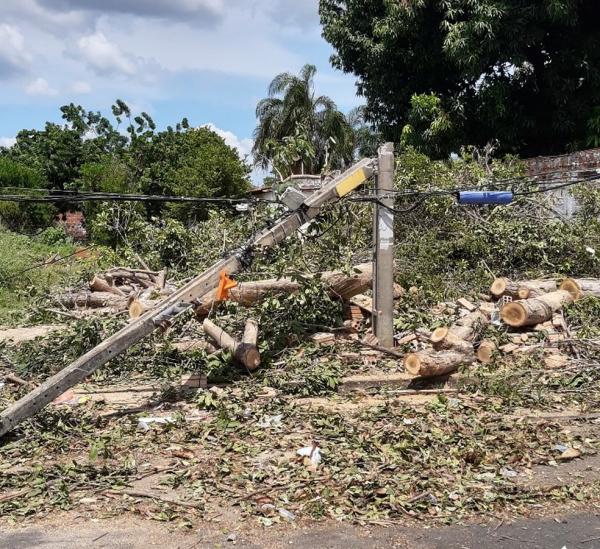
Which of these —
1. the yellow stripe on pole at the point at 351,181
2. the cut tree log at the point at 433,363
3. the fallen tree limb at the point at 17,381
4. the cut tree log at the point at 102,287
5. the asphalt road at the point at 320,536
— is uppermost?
the yellow stripe on pole at the point at 351,181

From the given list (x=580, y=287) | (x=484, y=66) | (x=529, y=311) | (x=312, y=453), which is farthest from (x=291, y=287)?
(x=484, y=66)

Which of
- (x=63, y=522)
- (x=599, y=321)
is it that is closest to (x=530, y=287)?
(x=599, y=321)

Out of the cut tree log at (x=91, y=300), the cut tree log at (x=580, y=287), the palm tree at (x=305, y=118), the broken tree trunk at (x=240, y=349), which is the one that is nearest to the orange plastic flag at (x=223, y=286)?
the broken tree trunk at (x=240, y=349)

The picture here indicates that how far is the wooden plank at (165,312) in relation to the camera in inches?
223

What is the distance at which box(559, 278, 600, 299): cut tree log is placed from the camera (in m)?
9.27

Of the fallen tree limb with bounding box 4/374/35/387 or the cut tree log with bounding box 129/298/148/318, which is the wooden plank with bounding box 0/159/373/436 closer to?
the fallen tree limb with bounding box 4/374/35/387

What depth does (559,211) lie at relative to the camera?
1218cm

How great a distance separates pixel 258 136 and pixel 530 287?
24.2 metres

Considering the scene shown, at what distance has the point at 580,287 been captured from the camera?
9438mm

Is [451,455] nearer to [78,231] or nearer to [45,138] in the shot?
[78,231]

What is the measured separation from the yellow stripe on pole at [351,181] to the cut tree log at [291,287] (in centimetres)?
121

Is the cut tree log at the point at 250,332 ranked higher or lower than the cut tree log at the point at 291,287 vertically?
lower

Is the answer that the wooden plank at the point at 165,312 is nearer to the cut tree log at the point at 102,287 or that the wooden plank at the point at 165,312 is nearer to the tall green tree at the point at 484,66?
the cut tree log at the point at 102,287

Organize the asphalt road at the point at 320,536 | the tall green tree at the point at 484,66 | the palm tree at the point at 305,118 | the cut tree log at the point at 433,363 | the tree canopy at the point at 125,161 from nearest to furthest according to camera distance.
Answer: the asphalt road at the point at 320,536, the cut tree log at the point at 433,363, the tall green tree at the point at 484,66, the tree canopy at the point at 125,161, the palm tree at the point at 305,118
